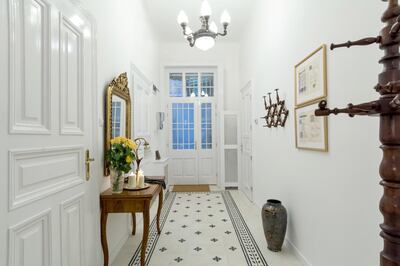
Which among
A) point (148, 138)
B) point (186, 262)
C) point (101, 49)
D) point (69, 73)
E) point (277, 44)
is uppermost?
point (277, 44)

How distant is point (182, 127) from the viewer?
20.7 ft

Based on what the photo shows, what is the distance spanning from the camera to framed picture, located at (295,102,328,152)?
203 cm

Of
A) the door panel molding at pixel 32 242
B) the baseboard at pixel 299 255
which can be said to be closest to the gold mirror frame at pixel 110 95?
the door panel molding at pixel 32 242

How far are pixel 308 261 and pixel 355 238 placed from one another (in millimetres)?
814

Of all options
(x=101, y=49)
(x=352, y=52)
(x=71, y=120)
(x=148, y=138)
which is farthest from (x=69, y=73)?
(x=148, y=138)

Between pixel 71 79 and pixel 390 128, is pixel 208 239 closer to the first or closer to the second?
pixel 71 79

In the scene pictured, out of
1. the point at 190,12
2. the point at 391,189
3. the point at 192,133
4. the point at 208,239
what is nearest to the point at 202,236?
the point at 208,239

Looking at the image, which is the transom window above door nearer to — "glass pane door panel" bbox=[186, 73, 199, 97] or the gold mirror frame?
"glass pane door panel" bbox=[186, 73, 199, 97]

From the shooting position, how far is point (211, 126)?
6.29 meters

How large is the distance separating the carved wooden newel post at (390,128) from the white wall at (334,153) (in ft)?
2.85

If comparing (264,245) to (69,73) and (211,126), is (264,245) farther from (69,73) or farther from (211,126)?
(211,126)

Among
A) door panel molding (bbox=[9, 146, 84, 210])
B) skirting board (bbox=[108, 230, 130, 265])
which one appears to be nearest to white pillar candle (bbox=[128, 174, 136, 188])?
door panel molding (bbox=[9, 146, 84, 210])

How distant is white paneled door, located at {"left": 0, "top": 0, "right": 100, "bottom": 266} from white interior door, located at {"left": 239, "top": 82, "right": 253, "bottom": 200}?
333cm

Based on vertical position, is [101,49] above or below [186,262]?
above
